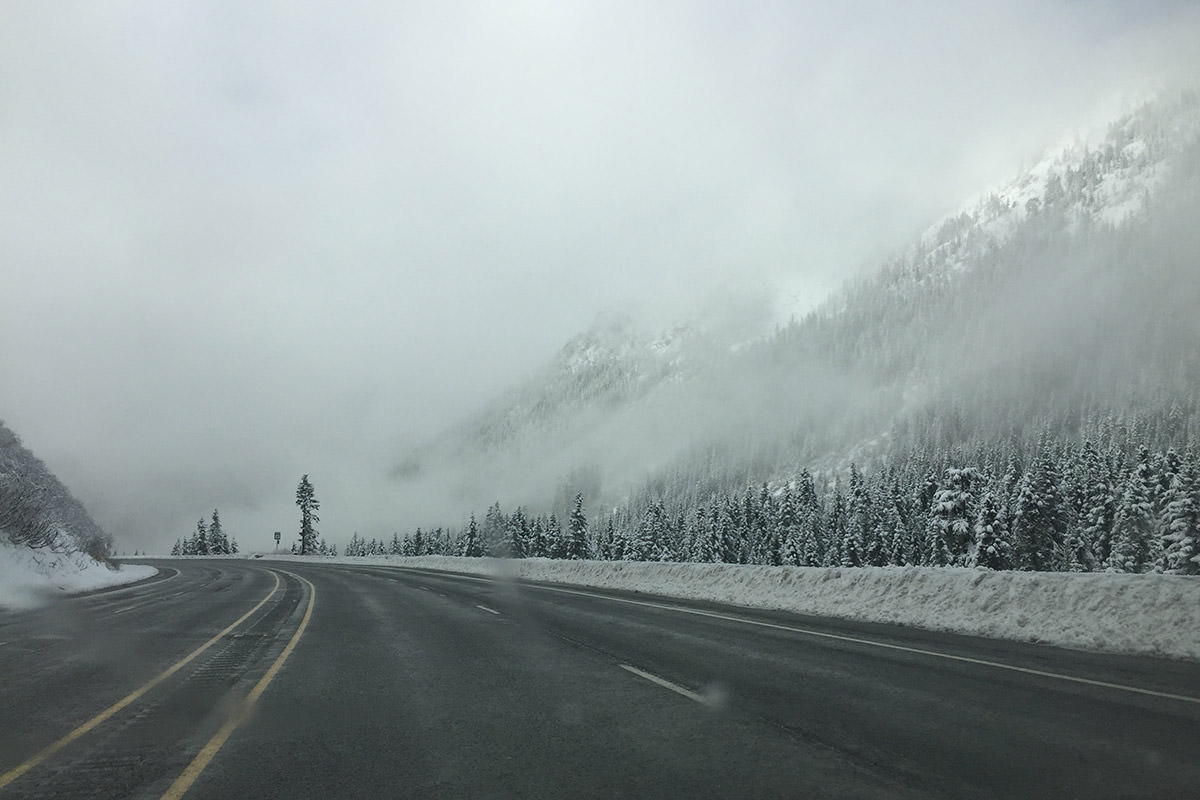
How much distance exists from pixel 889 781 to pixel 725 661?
546 centimetres

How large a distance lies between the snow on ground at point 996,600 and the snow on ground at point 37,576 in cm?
2263

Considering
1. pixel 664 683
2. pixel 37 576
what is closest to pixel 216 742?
pixel 664 683

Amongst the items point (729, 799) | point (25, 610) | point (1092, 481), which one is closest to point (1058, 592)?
point (729, 799)

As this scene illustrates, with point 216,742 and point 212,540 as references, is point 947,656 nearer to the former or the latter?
point 216,742

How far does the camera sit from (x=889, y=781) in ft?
16.0

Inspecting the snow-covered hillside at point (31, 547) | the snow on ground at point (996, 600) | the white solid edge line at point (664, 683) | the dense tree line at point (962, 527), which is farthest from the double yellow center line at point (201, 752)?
the dense tree line at point (962, 527)

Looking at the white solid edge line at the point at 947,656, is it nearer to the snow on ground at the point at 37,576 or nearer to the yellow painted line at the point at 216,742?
the yellow painted line at the point at 216,742

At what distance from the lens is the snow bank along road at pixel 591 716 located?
16.4 feet

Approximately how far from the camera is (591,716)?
274 inches

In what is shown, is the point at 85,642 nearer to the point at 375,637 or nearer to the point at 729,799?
the point at 375,637

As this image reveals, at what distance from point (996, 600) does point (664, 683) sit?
31.5 ft

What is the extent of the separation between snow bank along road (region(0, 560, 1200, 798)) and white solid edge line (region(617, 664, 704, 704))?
0.06 metres

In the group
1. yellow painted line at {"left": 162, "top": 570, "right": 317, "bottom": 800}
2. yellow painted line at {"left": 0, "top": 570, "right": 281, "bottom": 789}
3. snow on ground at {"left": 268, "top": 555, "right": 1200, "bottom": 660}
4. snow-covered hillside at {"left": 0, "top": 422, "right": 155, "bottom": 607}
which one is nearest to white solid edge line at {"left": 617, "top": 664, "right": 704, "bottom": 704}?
yellow painted line at {"left": 162, "top": 570, "right": 317, "bottom": 800}

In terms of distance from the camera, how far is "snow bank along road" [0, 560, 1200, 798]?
500 cm
